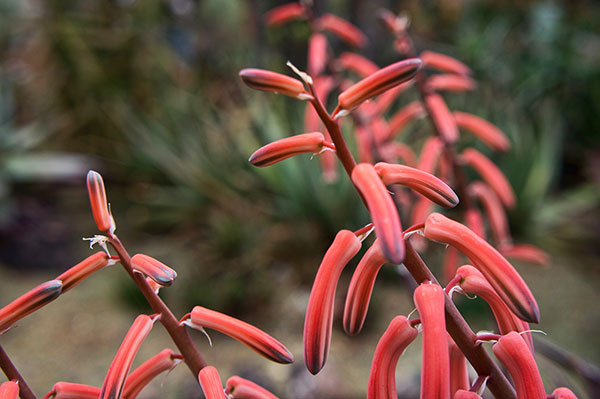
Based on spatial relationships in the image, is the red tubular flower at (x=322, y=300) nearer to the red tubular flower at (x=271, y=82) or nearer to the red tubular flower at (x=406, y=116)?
the red tubular flower at (x=271, y=82)

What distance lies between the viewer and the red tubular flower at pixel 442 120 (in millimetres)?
898

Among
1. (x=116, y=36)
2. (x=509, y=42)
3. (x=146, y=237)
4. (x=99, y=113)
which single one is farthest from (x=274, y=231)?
(x=509, y=42)

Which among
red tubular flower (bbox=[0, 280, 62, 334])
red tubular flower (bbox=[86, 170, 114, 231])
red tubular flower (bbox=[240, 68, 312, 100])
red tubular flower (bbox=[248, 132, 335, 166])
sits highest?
red tubular flower (bbox=[240, 68, 312, 100])

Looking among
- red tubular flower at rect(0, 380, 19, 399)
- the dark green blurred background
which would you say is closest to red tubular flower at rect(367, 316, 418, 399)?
red tubular flower at rect(0, 380, 19, 399)

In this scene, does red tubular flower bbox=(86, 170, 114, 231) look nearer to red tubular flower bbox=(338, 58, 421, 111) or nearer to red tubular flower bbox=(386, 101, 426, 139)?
red tubular flower bbox=(338, 58, 421, 111)

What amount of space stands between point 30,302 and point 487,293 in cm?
34

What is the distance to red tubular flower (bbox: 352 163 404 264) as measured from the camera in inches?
12.6

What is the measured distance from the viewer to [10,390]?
375mm

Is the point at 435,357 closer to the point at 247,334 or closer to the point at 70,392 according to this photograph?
Answer: the point at 247,334

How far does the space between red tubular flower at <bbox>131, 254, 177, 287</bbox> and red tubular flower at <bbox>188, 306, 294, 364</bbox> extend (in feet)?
0.13

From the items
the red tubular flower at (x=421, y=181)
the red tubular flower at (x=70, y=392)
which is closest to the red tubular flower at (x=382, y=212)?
the red tubular flower at (x=421, y=181)

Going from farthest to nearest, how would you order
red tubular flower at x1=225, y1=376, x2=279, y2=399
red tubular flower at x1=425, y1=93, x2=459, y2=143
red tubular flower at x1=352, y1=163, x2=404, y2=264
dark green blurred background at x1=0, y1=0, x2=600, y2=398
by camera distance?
1. dark green blurred background at x1=0, y1=0, x2=600, y2=398
2. red tubular flower at x1=425, y1=93, x2=459, y2=143
3. red tubular flower at x1=225, y1=376, x2=279, y2=399
4. red tubular flower at x1=352, y1=163, x2=404, y2=264

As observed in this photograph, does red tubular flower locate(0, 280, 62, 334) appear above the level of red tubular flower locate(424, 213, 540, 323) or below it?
above

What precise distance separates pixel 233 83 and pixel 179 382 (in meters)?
2.36
